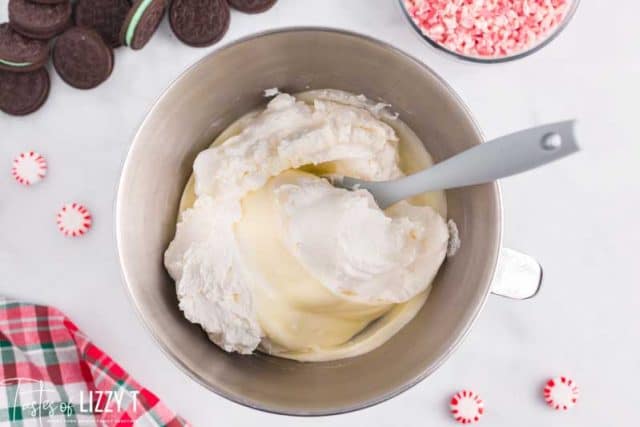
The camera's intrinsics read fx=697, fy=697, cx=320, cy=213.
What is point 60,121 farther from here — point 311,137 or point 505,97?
point 505,97

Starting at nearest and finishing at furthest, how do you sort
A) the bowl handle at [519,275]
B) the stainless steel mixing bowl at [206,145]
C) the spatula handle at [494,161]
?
the spatula handle at [494,161] < the stainless steel mixing bowl at [206,145] < the bowl handle at [519,275]

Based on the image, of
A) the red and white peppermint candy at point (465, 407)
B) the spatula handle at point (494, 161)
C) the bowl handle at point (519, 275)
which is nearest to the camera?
the spatula handle at point (494, 161)

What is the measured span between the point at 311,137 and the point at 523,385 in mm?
627

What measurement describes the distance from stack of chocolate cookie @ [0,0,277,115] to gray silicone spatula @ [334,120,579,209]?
1.47 feet

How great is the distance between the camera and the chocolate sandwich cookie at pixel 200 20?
50.8 inches

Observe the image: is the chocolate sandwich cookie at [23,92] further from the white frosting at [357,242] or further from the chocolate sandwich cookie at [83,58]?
the white frosting at [357,242]

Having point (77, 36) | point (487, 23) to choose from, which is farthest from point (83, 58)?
point (487, 23)

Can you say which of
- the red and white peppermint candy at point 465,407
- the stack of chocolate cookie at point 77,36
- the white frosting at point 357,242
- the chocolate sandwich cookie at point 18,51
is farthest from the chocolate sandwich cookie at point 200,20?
the red and white peppermint candy at point 465,407

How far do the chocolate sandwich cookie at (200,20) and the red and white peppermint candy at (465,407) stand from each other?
2.62 ft

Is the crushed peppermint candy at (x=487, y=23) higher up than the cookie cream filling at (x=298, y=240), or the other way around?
the crushed peppermint candy at (x=487, y=23)

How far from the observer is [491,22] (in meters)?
1.29

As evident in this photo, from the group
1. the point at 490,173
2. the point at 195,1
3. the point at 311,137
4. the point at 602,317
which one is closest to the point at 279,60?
the point at 311,137

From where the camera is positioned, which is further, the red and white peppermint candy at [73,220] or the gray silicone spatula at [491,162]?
the red and white peppermint candy at [73,220]

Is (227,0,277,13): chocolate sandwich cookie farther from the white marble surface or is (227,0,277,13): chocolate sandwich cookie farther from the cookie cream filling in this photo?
the cookie cream filling
